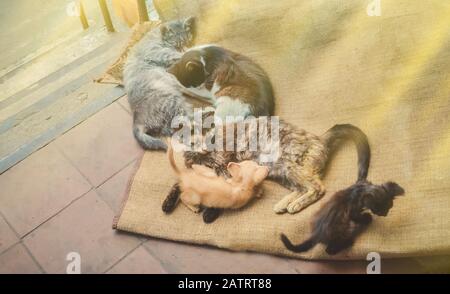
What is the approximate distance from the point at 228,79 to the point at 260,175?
30.0 inches

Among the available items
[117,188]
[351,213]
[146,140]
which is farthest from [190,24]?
[351,213]

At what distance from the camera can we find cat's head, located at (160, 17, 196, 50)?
132 inches

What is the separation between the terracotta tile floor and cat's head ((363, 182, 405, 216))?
0.27 metres

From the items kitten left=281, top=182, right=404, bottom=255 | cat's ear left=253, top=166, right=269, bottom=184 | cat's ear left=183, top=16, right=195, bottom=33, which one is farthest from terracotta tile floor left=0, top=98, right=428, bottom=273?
cat's ear left=183, top=16, right=195, bottom=33

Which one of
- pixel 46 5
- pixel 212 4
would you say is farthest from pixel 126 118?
pixel 46 5

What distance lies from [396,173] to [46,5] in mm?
4439

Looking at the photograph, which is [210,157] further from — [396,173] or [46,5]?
[46,5]

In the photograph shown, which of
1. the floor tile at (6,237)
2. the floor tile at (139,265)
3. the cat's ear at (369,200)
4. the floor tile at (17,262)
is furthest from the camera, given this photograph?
the floor tile at (6,237)

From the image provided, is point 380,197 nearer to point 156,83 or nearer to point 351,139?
point 351,139

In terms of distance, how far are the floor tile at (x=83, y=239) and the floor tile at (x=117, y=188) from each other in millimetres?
40

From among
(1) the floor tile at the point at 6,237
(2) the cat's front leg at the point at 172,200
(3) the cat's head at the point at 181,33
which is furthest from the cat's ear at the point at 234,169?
(1) the floor tile at the point at 6,237

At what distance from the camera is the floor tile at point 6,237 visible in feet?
8.85

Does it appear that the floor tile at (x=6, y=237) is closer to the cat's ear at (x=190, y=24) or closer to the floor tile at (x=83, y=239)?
the floor tile at (x=83, y=239)

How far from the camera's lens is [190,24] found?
337 cm
